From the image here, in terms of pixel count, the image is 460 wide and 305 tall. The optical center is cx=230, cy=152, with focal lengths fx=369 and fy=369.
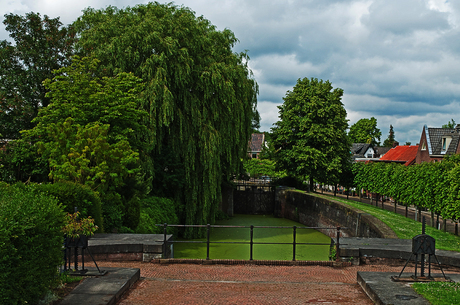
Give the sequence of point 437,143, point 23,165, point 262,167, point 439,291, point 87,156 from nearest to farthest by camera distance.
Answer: point 439,291 < point 87,156 < point 23,165 < point 437,143 < point 262,167

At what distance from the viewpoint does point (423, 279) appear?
6.75m

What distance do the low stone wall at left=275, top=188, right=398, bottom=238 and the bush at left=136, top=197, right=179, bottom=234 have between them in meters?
7.78

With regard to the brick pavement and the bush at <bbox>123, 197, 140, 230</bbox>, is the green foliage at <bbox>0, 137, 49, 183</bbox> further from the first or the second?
the brick pavement

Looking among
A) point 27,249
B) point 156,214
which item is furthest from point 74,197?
point 156,214

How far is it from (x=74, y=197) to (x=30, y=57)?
59.6 ft

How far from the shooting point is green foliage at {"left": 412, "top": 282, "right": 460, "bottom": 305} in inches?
215

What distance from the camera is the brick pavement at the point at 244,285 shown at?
618 cm

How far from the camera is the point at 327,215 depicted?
2434cm

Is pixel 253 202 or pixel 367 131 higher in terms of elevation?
pixel 367 131

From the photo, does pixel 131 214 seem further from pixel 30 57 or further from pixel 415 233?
pixel 30 57

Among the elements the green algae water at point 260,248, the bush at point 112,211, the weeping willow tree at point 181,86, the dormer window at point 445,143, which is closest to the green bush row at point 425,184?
the green algae water at point 260,248

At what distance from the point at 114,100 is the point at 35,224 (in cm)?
1051

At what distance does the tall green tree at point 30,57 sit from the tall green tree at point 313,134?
19185 mm

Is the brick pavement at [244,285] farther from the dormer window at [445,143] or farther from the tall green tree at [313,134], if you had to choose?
the dormer window at [445,143]
